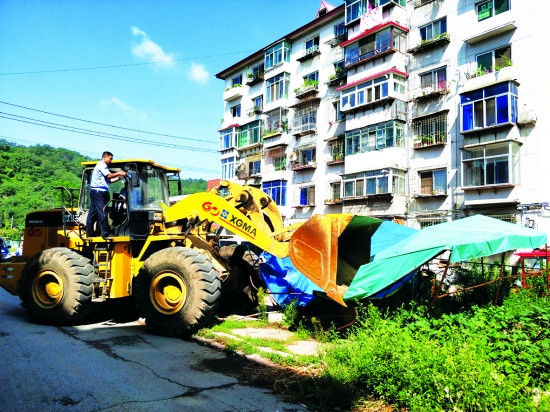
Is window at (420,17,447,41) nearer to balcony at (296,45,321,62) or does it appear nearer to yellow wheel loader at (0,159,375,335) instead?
balcony at (296,45,321,62)

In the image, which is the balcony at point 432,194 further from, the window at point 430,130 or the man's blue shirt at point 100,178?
the man's blue shirt at point 100,178

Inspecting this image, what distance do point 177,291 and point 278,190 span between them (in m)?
28.7

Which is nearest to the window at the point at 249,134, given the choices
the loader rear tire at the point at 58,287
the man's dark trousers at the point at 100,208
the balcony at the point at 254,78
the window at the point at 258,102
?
the window at the point at 258,102

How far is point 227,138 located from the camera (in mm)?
44062

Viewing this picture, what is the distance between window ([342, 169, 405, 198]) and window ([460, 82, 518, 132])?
16.6 feet

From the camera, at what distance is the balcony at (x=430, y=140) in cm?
2506

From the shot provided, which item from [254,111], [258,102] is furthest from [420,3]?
[258,102]

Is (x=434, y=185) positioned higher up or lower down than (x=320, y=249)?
higher up

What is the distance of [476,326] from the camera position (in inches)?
235

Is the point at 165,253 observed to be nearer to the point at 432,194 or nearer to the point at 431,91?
the point at 432,194

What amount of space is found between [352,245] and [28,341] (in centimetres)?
694

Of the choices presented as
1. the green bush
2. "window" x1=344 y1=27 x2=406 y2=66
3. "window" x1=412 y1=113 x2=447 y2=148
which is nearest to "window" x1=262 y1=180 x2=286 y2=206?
"window" x1=344 y1=27 x2=406 y2=66

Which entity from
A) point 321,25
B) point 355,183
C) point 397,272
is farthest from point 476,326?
point 321,25

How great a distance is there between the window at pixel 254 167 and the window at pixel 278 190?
3024 millimetres
